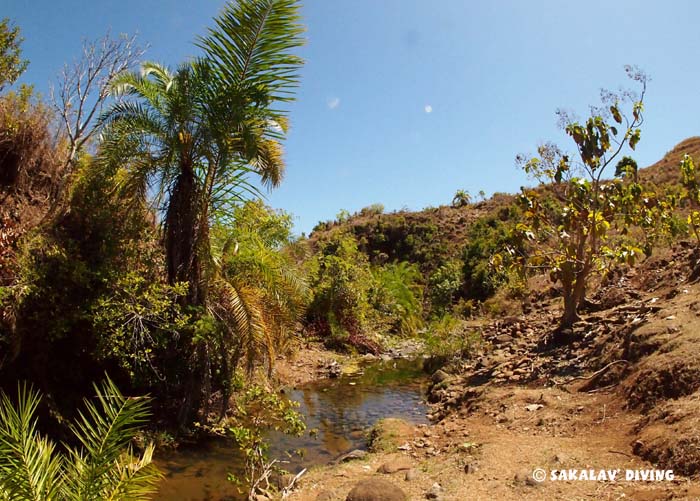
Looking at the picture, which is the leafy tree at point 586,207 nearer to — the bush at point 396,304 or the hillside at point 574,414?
the hillside at point 574,414

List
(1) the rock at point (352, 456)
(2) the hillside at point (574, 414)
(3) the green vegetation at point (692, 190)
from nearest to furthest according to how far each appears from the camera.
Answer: (2) the hillside at point (574, 414), (1) the rock at point (352, 456), (3) the green vegetation at point (692, 190)

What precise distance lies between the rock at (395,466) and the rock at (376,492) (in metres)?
1.07

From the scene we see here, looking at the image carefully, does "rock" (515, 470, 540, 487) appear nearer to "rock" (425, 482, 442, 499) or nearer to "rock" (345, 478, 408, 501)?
"rock" (425, 482, 442, 499)

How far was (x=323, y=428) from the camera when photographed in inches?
362

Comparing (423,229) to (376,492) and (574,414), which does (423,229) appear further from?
(376,492)

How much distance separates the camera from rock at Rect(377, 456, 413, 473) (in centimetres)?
628

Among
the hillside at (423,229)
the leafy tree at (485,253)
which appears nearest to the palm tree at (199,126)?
the leafy tree at (485,253)

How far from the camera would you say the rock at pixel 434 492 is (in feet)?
16.7

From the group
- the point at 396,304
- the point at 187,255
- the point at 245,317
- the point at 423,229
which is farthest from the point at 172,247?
the point at 423,229

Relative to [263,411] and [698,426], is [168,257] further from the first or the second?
[698,426]

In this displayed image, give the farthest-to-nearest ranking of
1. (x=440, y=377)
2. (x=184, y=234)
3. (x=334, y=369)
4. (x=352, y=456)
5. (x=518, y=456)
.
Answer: (x=334, y=369) < (x=440, y=377) < (x=184, y=234) < (x=352, y=456) < (x=518, y=456)

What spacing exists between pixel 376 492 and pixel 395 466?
4.78 ft

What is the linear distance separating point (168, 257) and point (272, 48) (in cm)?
378

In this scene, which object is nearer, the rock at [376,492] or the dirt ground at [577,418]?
the dirt ground at [577,418]
